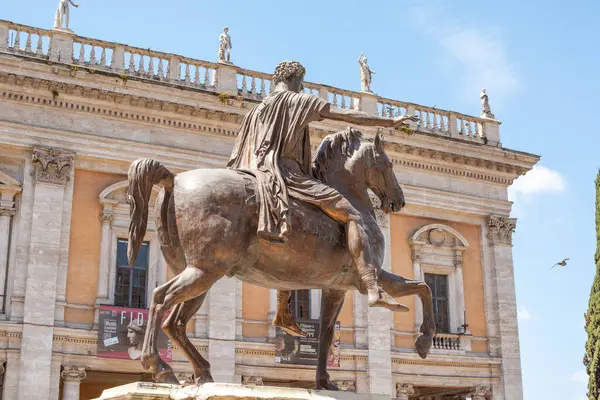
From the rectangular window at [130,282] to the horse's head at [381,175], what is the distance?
11.8m

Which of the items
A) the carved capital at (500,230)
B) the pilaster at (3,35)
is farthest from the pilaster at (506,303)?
the pilaster at (3,35)

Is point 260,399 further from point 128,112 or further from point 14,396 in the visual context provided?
point 128,112

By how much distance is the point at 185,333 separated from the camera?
216 inches

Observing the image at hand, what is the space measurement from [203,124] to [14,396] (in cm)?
656

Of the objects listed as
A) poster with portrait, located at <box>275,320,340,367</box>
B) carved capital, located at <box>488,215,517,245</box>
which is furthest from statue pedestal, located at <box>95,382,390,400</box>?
carved capital, located at <box>488,215,517,245</box>

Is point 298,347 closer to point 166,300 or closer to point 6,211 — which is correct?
point 6,211

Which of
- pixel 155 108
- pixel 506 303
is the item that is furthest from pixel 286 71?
pixel 506 303

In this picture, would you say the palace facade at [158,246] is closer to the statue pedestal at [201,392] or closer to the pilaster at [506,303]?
the pilaster at [506,303]

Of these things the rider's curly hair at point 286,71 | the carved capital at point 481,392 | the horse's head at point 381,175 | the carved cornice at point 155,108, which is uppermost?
the carved cornice at point 155,108

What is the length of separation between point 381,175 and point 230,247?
1.21 metres

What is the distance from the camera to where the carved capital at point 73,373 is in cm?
1606

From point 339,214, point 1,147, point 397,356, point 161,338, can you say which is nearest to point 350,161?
point 339,214

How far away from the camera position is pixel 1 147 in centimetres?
1656

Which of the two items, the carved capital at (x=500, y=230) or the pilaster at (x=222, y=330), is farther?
the carved capital at (x=500, y=230)
